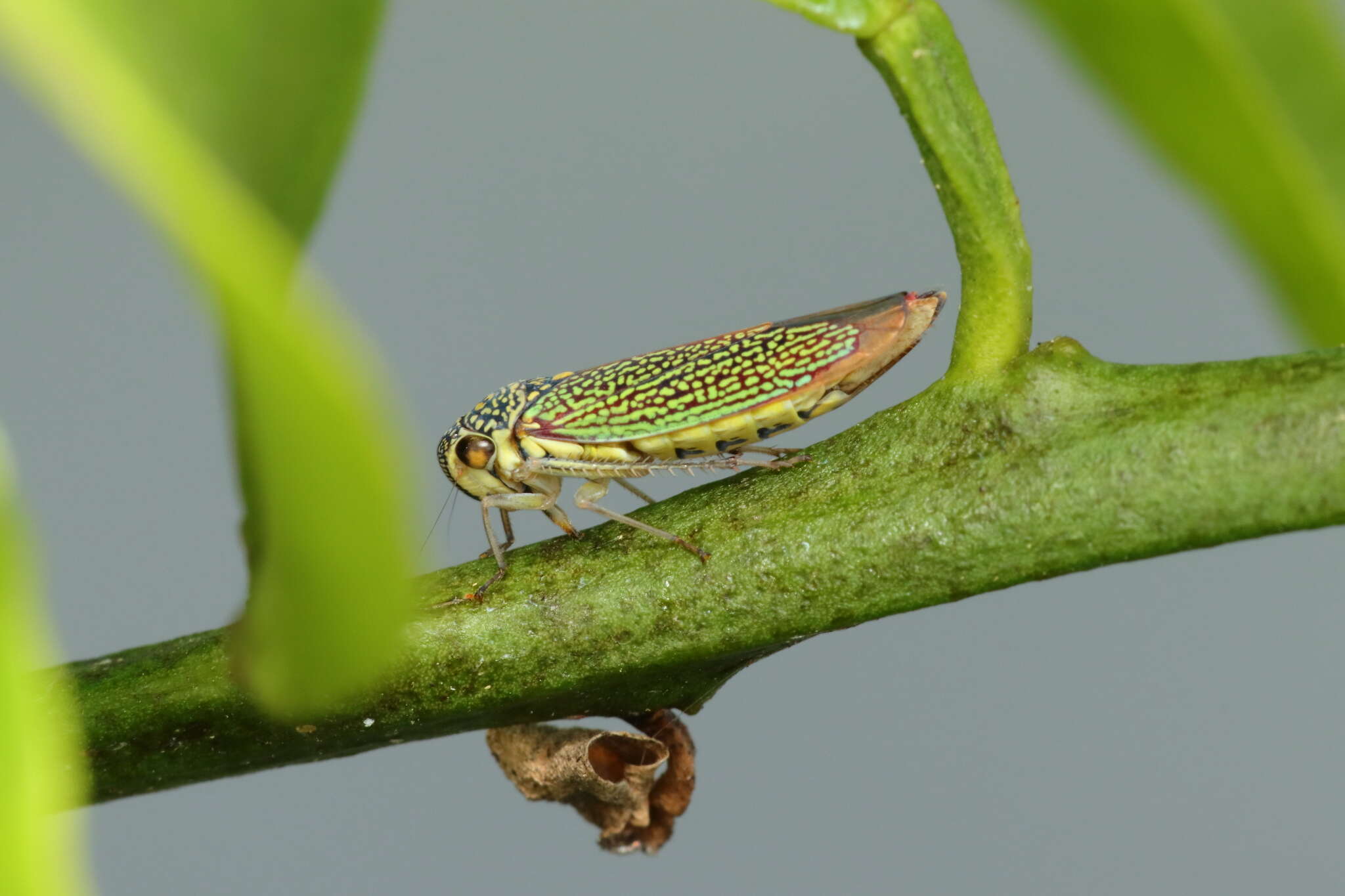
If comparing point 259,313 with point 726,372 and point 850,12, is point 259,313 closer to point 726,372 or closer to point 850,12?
point 850,12

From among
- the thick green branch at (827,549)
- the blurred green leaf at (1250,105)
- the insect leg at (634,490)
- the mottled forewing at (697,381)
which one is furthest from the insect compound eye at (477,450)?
the blurred green leaf at (1250,105)

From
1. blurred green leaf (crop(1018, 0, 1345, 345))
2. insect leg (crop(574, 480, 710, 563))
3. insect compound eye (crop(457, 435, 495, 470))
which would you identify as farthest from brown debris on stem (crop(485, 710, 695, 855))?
blurred green leaf (crop(1018, 0, 1345, 345))

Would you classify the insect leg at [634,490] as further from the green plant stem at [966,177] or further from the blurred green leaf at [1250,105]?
the blurred green leaf at [1250,105]

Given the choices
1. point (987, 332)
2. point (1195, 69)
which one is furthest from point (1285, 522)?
point (1195, 69)

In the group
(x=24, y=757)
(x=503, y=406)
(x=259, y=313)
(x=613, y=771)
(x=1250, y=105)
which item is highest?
(x=503, y=406)

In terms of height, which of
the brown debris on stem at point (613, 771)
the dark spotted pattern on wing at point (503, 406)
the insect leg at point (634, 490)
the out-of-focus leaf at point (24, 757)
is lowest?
the brown debris on stem at point (613, 771)

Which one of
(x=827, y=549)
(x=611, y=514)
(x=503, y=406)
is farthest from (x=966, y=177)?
(x=503, y=406)

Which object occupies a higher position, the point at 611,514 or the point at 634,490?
the point at 634,490

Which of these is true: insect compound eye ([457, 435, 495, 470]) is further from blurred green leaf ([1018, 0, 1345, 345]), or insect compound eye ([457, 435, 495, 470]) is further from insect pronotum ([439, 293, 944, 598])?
blurred green leaf ([1018, 0, 1345, 345])
